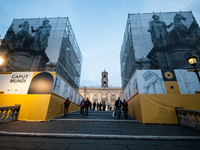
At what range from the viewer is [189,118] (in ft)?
16.7

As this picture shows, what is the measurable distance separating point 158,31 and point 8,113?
1500 cm

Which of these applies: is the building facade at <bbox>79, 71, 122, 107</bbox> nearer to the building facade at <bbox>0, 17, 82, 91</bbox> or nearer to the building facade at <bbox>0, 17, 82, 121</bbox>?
the building facade at <bbox>0, 17, 82, 121</bbox>

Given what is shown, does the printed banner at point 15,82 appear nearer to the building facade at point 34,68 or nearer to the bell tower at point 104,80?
the building facade at point 34,68

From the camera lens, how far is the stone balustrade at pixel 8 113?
225 inches

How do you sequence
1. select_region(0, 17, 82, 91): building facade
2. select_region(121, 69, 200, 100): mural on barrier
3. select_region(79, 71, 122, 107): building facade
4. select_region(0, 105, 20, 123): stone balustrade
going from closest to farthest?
select_region(0, 105, 20, 123): stone balustrade, select_region(121, 69, 200, 100): mural on barrier, select_region(0, 17, 82, 91): building facade, select_region(79, 71, 122, 107): building facade

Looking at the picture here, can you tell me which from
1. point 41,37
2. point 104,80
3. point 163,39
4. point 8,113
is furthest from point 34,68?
point 104,80

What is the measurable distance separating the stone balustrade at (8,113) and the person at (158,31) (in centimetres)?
1330

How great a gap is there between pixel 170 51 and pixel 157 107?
18.9 feet

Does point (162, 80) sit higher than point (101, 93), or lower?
lower

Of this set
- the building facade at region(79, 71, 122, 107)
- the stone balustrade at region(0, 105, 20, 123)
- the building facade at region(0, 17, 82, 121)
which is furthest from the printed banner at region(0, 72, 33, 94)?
the building facade at region(79, 71, 122, 107)

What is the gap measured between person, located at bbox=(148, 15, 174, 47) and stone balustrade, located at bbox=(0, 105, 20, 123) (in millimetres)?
13297

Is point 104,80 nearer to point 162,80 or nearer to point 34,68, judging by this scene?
point 34,68

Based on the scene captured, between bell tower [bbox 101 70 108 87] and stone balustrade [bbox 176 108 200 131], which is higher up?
bell tower [bbox 101 70 108 87]

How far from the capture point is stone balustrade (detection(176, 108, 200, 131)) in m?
4.65
